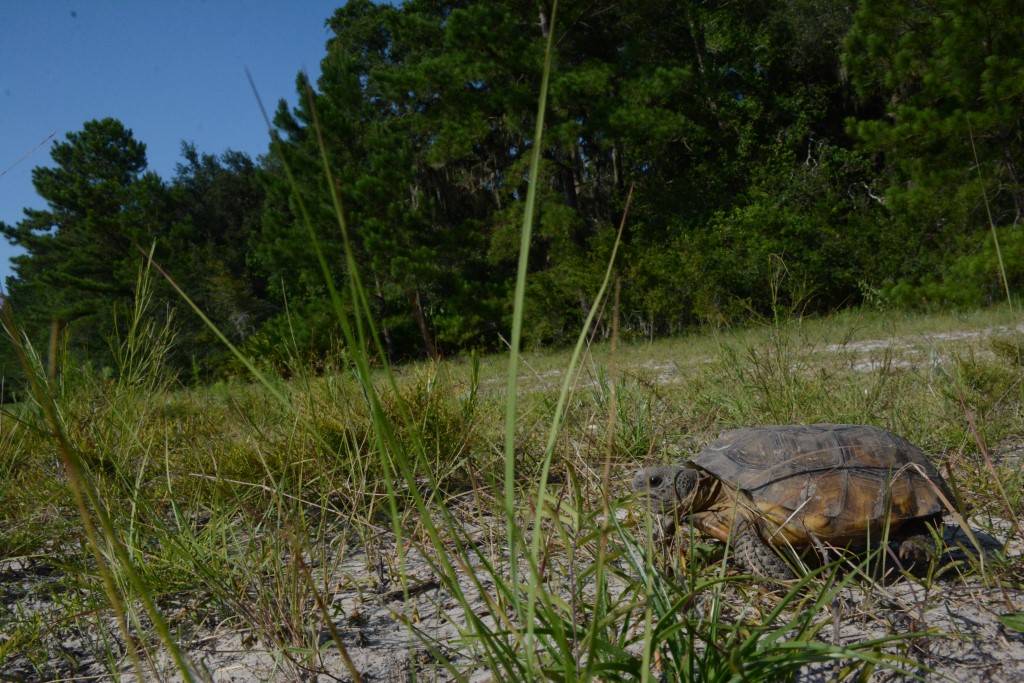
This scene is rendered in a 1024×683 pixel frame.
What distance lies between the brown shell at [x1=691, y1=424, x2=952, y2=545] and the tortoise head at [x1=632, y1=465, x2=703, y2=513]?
0.04 metres

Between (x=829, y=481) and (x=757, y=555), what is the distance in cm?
23

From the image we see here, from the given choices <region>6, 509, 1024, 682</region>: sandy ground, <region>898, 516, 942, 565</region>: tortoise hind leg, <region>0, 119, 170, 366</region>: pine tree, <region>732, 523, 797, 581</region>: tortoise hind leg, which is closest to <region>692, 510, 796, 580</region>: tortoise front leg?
<region>732, 523, 797, 581</region>: tortoise hind leg

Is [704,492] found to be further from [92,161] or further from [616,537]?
[92,161]

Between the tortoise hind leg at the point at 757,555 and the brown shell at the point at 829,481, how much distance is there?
0.04 meters

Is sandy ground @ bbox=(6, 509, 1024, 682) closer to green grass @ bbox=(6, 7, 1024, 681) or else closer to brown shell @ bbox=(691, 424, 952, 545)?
green grass @ bbox=(6, 7, 1024, 681)

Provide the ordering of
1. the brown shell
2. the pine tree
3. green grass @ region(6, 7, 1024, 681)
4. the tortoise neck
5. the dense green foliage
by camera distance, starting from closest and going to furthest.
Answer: green grass @ region(6, 7, 1024, 681), the brown shell, the tortoise neck, the dense green foliage, the pine tree

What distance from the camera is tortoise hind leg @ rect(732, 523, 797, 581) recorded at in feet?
4.31

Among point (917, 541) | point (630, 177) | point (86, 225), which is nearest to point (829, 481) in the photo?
point (917, 541)

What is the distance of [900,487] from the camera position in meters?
1.36

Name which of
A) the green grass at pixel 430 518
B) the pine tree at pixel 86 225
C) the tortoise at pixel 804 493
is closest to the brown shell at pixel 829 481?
the tortoise at pixel 804 493

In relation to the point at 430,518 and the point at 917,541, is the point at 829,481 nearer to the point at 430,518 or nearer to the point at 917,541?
the point at 917,541

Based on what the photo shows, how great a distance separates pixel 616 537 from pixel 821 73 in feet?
66.2

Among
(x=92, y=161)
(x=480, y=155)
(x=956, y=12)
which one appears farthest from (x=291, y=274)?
(x=956, y=12)

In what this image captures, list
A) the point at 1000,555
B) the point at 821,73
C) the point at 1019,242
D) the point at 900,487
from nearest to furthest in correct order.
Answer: the point at 1000,555 → the point at 900,487 → the point at 1019,242 → the point at 821,73
